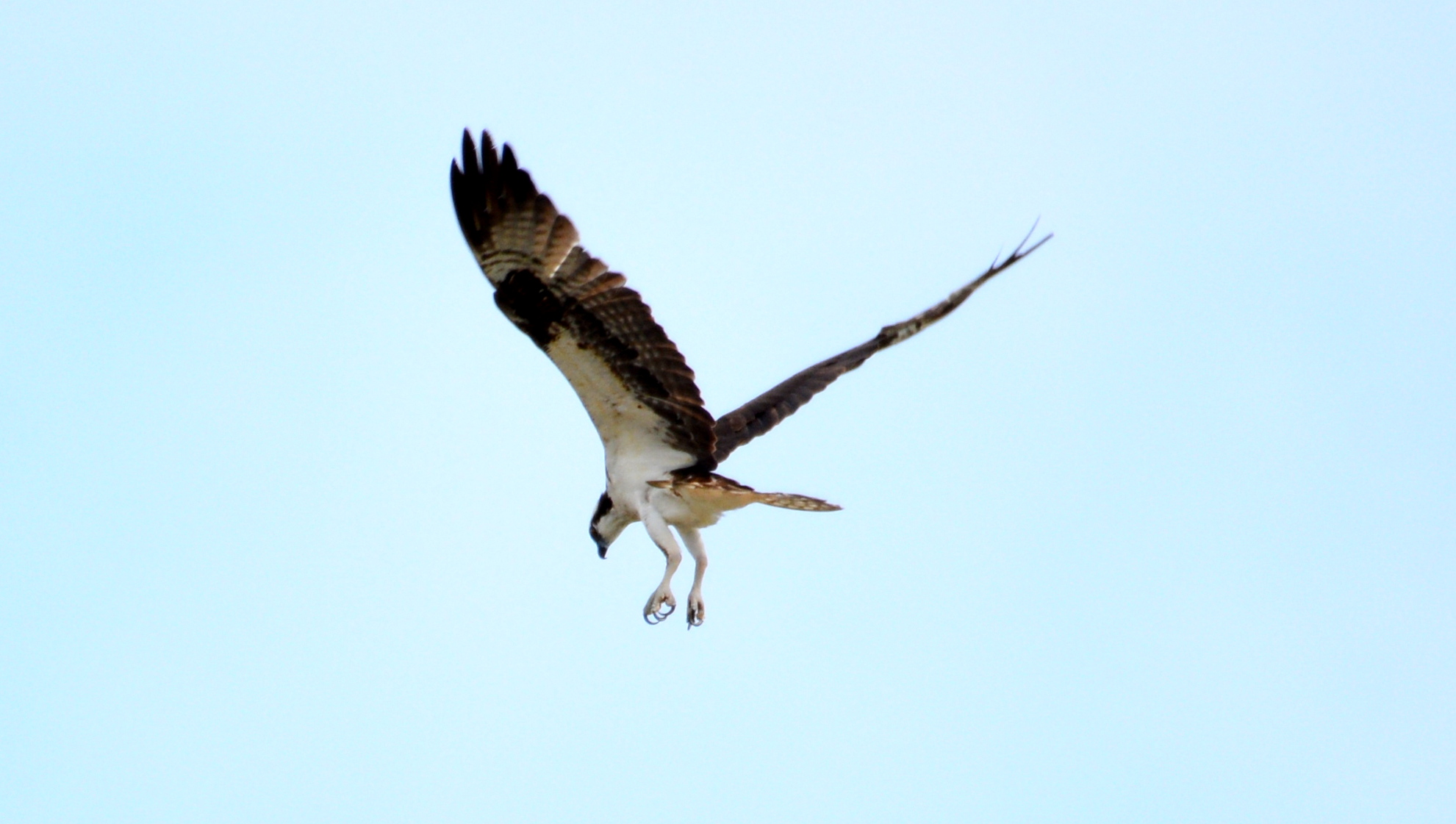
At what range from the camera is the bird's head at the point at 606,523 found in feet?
42.0

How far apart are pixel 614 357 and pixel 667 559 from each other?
46.6 inches

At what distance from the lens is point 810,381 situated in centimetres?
1406

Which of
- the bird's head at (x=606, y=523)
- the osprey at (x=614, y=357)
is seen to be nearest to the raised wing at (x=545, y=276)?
the osprey at (x=614, y=357)

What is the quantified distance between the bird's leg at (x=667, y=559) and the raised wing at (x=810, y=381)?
1027mm

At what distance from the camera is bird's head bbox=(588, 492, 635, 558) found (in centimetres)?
1281

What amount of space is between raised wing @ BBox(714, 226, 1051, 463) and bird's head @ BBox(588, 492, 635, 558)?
774 mm

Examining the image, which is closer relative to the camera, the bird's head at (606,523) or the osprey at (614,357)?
the osprey at (614,357)

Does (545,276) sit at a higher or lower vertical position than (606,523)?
higher

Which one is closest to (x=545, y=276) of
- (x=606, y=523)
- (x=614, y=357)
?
(x=614, y=357)

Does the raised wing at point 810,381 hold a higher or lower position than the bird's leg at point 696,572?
higher

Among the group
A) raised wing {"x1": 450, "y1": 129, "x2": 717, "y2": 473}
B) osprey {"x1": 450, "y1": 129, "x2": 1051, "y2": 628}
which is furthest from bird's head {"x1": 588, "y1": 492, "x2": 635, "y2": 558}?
raised wing {"x1": 450, "y1": 129, "x2": 717, "y2": 473}

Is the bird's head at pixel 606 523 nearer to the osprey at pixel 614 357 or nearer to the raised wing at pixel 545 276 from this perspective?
the osprey at pixel 614 357

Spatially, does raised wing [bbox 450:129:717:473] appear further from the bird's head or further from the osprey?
the bird's head

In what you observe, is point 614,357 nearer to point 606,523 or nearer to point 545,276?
point 545,276
